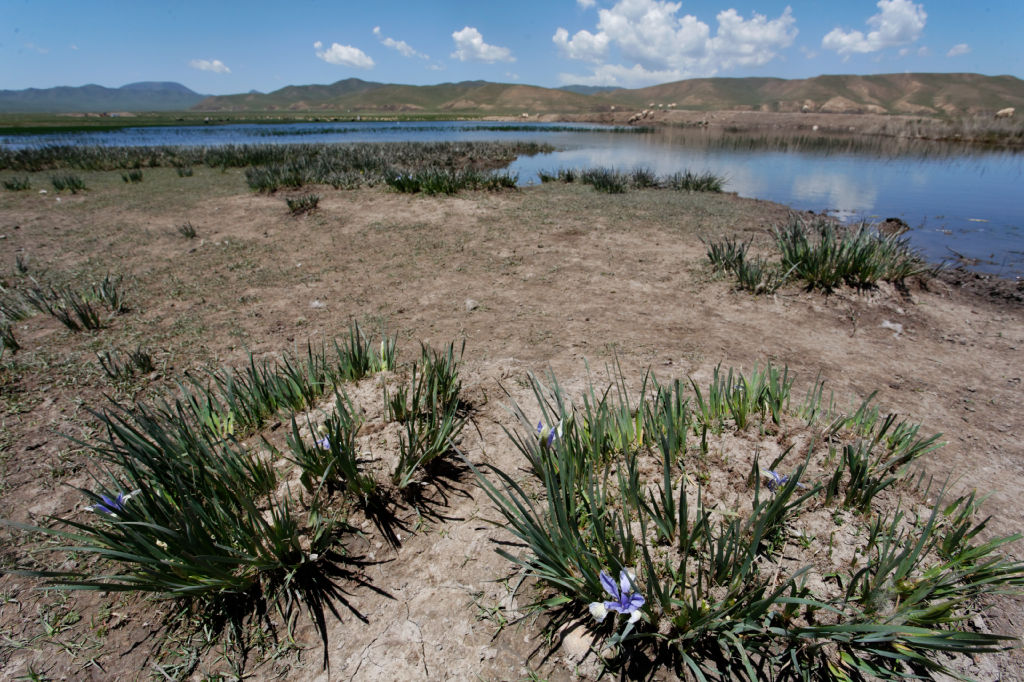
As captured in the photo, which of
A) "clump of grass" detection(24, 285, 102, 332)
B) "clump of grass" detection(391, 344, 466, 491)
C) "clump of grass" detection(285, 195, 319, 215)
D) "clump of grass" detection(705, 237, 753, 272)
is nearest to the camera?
"clump of grass" detection(391, 344, 466, 491)

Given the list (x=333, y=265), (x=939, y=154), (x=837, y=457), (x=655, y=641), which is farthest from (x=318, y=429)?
(x=939, y=154)

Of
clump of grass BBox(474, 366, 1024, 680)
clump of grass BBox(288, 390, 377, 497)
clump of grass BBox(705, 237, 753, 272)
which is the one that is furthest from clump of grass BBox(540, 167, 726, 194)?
clump of grass BBox(288, 390, 377, 497)

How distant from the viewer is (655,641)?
1663 mm

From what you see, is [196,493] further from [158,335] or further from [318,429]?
[158,335]

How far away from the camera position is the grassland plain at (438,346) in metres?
1.78

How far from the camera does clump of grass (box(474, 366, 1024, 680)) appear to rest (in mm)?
1502

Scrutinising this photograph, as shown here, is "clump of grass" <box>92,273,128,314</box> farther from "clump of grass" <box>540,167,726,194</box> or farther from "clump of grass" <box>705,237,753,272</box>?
"clump of grass" <box>540,167,726,194</box>

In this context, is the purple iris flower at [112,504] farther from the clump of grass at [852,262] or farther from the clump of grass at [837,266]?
the clump of grass at [852,262]

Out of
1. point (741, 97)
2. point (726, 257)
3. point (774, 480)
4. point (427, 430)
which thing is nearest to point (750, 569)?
point (774, 480)

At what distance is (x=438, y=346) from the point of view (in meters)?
4.23

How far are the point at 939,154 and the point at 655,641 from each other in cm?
3131

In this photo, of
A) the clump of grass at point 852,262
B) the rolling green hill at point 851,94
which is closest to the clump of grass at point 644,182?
the clump of grass at point 852,262

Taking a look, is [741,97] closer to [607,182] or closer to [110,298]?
[607,182]

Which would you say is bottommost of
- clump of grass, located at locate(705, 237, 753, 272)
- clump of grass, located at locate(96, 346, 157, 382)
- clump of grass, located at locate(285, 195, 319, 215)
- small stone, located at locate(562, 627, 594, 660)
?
small stone, located at locate(562, 627, 594, 660)
